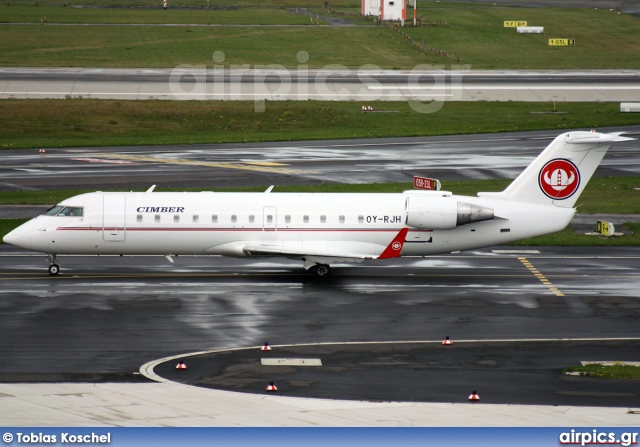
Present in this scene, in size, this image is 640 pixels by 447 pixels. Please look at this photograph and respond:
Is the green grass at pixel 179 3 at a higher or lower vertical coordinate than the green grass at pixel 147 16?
higher

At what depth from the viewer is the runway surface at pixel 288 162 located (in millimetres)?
61125

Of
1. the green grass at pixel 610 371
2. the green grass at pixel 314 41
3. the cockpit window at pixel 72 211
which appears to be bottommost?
the green grass at pixel 610 371

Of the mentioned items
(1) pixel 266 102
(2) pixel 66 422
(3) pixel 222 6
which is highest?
(3) pixel 222 6

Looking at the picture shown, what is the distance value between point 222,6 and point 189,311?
134m

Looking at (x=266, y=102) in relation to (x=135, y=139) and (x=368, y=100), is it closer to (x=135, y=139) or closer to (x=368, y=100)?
(x=368, y=100)

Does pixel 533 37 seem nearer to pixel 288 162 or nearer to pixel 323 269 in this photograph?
pixel 288 162

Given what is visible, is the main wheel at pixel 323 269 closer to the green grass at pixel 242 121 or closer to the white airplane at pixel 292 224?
the white airplane at pixel 292 224

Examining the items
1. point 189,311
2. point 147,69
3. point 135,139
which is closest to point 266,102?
point 135,139

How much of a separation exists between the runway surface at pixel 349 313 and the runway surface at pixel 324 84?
45.0m

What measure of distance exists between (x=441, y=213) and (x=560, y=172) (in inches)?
221

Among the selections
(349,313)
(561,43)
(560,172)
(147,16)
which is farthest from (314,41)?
(349,313)

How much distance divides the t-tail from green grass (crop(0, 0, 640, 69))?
69.8 metres

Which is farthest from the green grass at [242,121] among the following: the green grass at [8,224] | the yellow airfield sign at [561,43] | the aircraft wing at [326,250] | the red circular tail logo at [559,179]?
the yellow airfield sign at [561,43]

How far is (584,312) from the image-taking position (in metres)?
36.8
